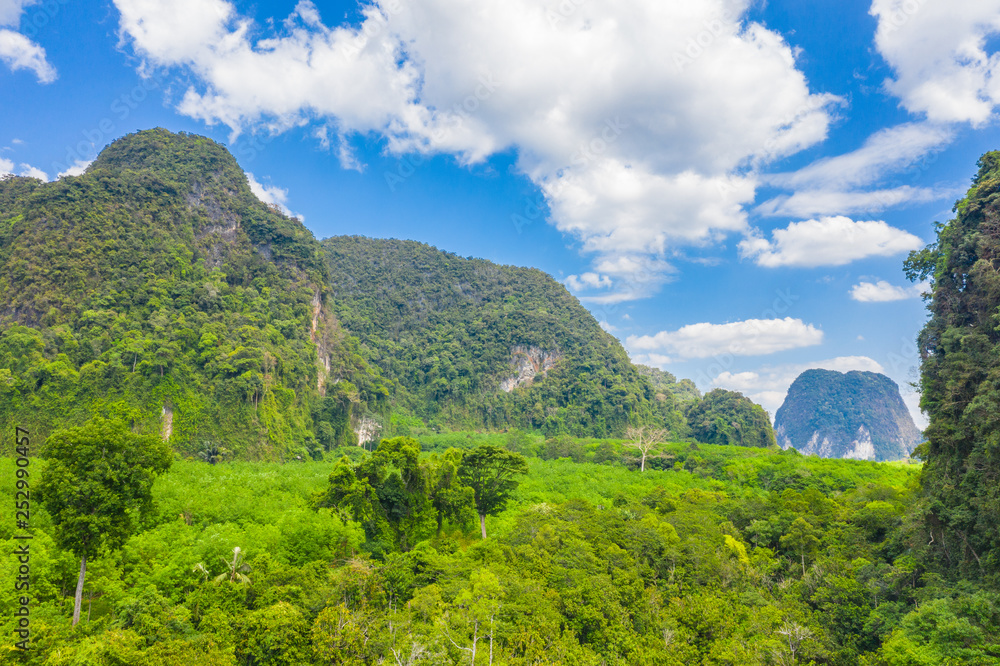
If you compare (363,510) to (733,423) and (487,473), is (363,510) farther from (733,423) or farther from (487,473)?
(733,423)

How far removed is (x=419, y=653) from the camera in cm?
1287

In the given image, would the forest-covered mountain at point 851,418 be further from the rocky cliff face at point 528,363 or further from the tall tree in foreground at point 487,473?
the tall tree in foreground at point 487,473

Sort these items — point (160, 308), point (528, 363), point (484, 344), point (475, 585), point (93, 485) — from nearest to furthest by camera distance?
point (93, 485) < point (475, 585) < point (160, 308) < point (528, 363) < point (484, 344)

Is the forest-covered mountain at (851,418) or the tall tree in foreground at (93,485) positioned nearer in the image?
the tall tree in foreground at (93,485)

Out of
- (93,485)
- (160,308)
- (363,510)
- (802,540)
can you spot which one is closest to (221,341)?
(160,308)

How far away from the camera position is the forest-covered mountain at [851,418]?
127 metres

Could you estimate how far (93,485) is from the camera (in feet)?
50.4

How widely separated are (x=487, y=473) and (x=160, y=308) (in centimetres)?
4117

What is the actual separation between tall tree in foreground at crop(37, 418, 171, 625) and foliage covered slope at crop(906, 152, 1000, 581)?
29.4 metres

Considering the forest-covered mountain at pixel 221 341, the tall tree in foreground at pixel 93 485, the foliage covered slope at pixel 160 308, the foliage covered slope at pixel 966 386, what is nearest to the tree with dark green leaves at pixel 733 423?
the forest-covered mountain at pixel 221 341

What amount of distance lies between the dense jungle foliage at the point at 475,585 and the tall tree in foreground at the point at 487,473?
75 cm

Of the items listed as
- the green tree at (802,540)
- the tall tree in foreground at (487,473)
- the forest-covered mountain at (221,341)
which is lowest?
the green tree at (802,540)

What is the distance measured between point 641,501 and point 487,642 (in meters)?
22.4

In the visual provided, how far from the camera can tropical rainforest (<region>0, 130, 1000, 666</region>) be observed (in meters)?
15.2
